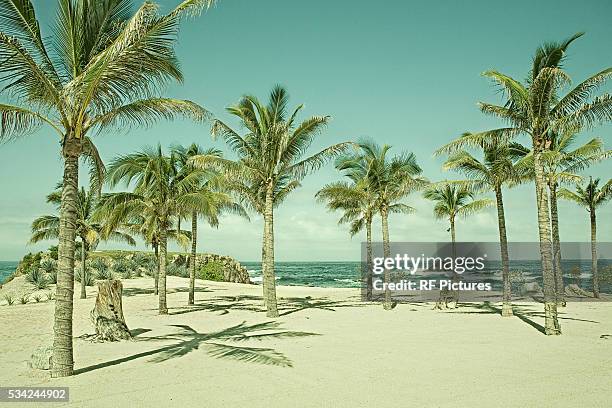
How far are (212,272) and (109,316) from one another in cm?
3222

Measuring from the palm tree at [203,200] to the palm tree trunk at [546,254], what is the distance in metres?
10.4

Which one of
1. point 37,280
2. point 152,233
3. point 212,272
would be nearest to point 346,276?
point 212,272

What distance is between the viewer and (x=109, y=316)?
1211cm

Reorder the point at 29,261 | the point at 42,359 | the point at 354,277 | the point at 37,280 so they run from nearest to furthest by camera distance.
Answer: the point at 42,359 < the point at 37,280 < the point at 29,261 < the point at 354,277

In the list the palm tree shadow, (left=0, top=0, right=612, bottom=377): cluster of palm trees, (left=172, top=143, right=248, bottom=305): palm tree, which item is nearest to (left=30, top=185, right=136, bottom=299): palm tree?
(left=0, top=0, right=612, bottom=377): cluster of palm trees

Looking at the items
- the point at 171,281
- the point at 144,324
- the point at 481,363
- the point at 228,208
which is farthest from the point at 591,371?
the point at 171,281

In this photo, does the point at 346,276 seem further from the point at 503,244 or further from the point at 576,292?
the point at 503,244

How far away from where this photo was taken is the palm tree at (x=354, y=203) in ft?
72.9

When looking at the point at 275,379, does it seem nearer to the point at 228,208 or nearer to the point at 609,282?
the point at 228,208

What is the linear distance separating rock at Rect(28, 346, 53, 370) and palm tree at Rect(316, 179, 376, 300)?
1486 centimetres

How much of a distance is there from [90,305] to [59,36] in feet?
53.2

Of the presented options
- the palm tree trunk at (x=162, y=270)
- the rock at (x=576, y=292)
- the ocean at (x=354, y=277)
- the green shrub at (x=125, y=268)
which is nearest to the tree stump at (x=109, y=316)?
the palm tree trunk at (x=162, y=270)

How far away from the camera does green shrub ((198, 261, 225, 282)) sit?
4369 cm

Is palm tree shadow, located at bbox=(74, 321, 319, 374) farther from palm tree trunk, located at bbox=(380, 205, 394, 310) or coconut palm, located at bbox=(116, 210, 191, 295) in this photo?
coconut palm, located at bbox=(116, 210, 191, 295)
